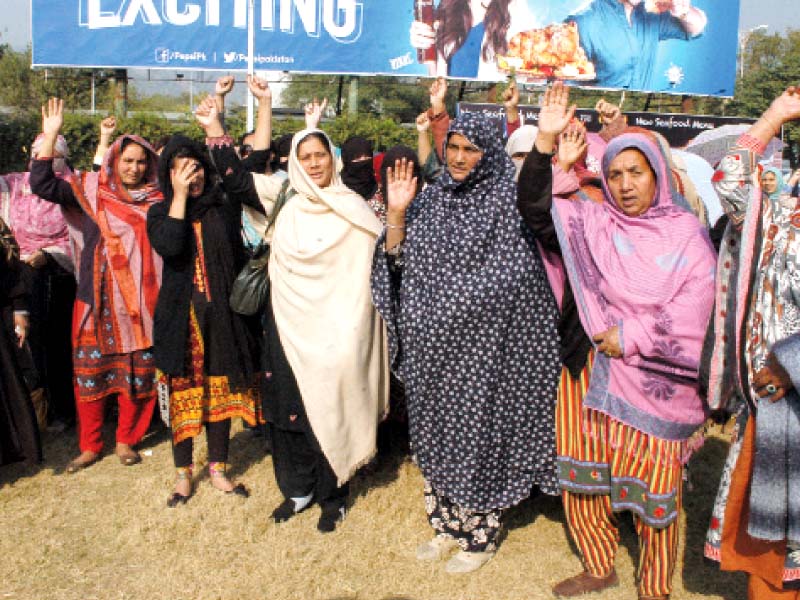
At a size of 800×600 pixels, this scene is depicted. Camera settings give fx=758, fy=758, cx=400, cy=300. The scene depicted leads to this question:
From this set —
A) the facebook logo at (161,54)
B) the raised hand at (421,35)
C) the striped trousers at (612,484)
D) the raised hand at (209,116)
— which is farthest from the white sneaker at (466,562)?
the facebook logo at (161,54)

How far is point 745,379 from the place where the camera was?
234 centimetres

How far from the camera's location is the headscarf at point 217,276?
3451 mm

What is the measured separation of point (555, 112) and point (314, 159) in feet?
3.63

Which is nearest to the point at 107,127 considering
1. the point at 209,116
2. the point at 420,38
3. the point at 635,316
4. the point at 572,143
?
the point at 209,116

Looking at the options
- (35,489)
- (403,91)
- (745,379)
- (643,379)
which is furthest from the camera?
(403,91)

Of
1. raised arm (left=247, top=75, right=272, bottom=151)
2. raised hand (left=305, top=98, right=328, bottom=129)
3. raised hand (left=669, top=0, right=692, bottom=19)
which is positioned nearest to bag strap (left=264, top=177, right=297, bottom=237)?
raised arm (left=247, top=75, right=272, bottom=151)

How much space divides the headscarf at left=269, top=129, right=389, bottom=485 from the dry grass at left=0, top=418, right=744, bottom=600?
0.44m

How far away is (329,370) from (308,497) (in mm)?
732

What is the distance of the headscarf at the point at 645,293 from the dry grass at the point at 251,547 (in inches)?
33.3

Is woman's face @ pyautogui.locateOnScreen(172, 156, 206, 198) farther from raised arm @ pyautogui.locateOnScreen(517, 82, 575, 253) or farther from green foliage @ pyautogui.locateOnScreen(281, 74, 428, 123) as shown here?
green foliage @ pyautogui.locateOnScreen(281, 74, 428, 123)

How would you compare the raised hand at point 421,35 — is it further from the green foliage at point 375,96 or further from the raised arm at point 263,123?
the raised arm at point 263,123

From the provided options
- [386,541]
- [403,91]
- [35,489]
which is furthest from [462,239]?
[403,91]

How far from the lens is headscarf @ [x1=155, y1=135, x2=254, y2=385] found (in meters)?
3.45

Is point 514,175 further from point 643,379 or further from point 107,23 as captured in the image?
point 107,23
